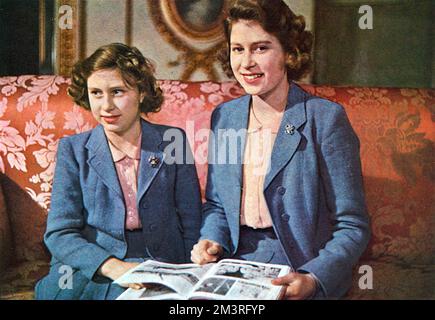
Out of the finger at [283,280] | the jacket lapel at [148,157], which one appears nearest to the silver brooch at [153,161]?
the jacket lapel at [148,157]

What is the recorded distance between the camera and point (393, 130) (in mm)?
1868

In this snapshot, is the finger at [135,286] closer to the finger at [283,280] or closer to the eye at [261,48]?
the finger at [283,280]

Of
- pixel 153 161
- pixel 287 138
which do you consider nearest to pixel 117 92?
pixel 153 161

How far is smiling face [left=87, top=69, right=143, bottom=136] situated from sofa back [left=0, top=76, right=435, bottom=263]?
51mm

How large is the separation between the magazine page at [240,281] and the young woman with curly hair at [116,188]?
155 mm

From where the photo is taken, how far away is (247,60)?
1.83m

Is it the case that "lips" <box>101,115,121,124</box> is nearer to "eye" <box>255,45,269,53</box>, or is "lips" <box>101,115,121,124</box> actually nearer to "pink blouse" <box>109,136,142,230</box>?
"pink blouse" <box>109,136,142,230</box>

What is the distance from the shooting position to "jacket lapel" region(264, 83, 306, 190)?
1788mm

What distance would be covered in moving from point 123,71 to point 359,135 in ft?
2.82

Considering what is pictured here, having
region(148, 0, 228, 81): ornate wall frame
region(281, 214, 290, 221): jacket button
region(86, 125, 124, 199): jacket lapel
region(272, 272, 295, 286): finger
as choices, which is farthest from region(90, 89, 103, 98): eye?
region(272, 272, 295, 286): finger

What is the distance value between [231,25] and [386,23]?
57 cm

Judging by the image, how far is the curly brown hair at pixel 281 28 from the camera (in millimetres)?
1816
